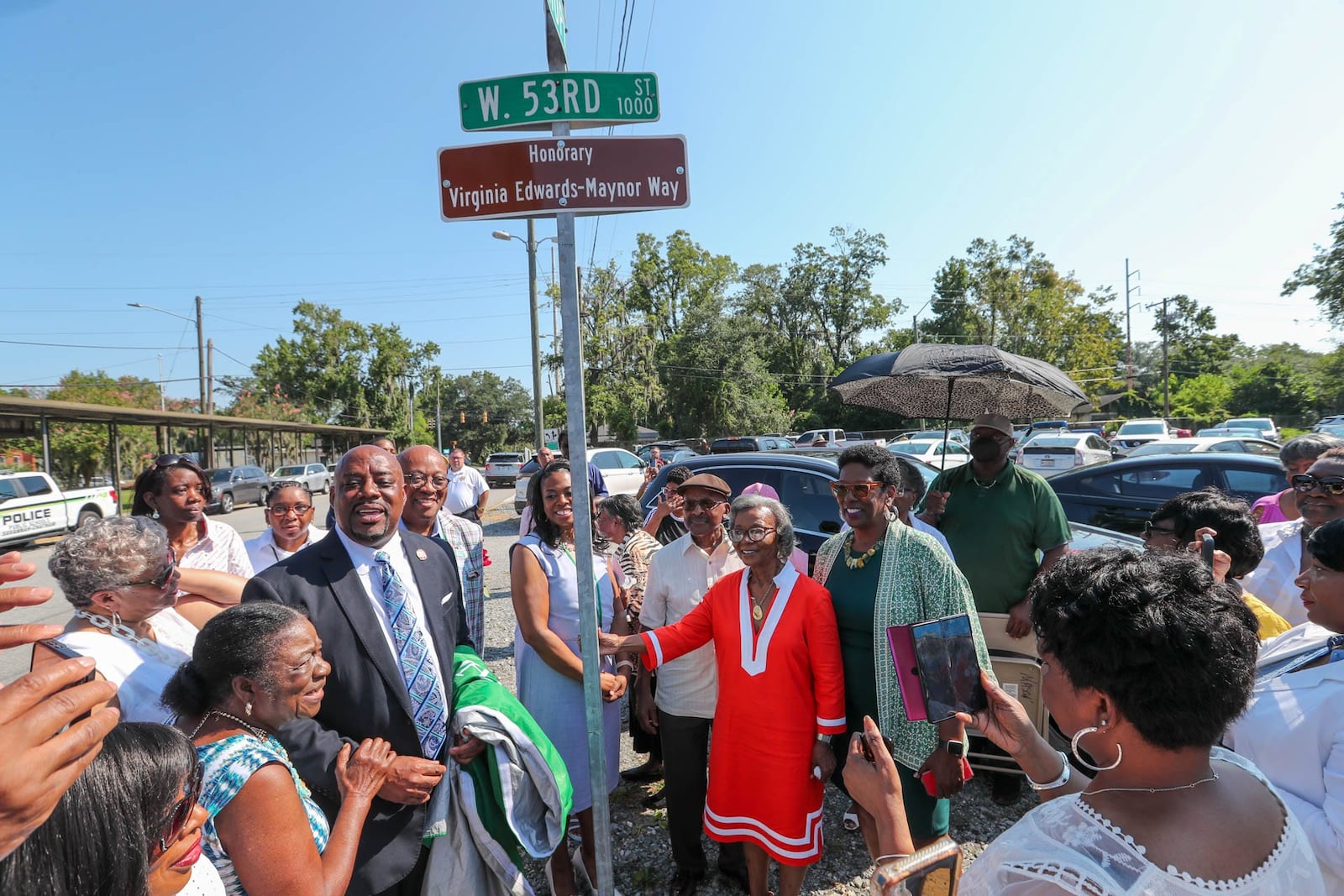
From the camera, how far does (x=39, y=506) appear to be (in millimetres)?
15461

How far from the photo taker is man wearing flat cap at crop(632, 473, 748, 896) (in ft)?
10.0

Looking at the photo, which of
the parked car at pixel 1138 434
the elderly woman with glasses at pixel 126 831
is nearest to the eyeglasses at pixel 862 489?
the elderly woman with glasses at pixel 126 831

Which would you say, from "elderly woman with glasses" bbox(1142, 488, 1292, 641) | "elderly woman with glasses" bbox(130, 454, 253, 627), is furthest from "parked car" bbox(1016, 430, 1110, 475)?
"elderly woman with glasses" bbox(130, 454, 253, 627)

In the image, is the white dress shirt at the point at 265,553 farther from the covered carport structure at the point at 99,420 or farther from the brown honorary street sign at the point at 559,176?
the covered carport structure at the point at 99,420

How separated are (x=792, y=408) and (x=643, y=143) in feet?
134

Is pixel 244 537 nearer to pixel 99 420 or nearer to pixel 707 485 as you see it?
pixel 99 420

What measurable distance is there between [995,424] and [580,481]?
287 centimetres

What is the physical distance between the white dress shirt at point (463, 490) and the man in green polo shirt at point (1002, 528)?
5415 mm

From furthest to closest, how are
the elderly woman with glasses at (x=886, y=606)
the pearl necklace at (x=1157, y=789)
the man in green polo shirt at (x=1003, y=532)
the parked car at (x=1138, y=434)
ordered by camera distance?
the parked car at (x=1138, y=434), the man in green polo shirt at (x=1003, y=532), the elderly woman with glasses at (x=886, y=606), the pearl necklace at (x=1157, y=789)

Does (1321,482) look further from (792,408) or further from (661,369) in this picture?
(792,408)

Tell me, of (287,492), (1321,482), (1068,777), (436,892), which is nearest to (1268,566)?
(1321,482)

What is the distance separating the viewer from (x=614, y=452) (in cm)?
1744

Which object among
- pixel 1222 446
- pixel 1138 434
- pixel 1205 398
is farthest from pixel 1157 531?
pixel 1205 398

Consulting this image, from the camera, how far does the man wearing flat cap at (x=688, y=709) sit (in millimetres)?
3059
